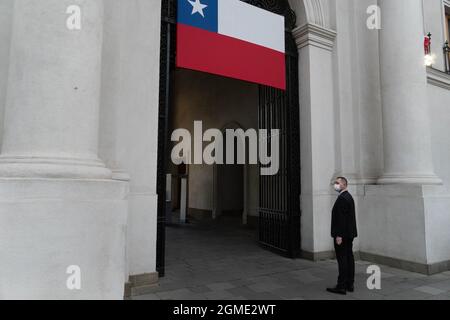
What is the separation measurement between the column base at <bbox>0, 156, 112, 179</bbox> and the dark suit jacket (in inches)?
138

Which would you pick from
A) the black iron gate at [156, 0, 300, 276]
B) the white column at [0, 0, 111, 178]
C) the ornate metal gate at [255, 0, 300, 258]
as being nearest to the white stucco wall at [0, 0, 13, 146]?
the white column at [0, 0, 111, 178]

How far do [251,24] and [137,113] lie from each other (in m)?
3.14

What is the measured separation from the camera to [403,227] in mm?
Result: 6586

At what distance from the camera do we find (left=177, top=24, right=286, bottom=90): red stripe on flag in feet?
19.1

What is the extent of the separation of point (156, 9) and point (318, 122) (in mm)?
4135

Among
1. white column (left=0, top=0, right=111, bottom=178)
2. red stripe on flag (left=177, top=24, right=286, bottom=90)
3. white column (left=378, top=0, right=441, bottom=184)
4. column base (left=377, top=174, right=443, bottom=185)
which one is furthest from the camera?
white column (left=378, top=0, right=441, bottom=184)

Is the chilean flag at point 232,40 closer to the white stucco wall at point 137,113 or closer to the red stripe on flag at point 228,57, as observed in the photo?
the red stripe on flag at point 228,57

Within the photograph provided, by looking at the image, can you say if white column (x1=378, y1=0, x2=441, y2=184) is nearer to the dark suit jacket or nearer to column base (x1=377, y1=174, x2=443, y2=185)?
column base (x1=377, y1=174, x2=443, y2=185)

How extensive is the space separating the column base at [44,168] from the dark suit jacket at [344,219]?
11.5 ft

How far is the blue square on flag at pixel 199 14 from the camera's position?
5.87 metres

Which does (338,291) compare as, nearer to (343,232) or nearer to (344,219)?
(343,232)

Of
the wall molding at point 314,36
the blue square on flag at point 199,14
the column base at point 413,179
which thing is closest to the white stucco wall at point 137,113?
the blue square on flag at point 199,14

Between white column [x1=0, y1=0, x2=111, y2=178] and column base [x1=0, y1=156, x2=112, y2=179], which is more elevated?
white column [x1=0, y1=0, x2=111, y2=178]

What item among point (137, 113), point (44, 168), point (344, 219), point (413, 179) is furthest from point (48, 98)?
point (413, 179)
